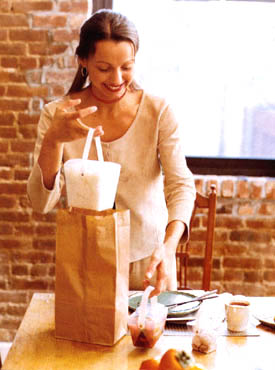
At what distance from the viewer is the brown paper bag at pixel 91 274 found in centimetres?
129

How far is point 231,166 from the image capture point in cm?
297

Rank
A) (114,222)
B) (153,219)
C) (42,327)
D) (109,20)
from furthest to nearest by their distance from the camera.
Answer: (153,219)
(109,20)
(42,327)
(114,222)

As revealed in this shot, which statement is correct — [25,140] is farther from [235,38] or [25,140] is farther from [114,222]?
[114,222]

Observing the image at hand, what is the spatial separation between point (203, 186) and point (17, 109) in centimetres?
99

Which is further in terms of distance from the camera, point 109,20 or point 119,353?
point 109,20

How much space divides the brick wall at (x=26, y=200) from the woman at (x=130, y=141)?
0.94 meters

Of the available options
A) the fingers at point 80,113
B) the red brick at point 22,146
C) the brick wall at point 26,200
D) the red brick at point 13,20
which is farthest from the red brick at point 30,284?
the fingers at point 80,113

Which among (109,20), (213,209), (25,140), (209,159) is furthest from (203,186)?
(109,20)

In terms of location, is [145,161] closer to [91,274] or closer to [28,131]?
[91,274]

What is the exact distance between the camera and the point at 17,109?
109 inches

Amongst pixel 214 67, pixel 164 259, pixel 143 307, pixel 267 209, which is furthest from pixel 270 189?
pixel 143 307

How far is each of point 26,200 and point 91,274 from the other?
5.18 feet

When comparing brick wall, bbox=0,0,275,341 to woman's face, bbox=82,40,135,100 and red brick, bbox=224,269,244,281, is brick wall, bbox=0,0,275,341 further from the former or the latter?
woman's face, bbox=82,40,135,100

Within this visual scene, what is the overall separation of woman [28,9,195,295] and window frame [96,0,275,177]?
42.1 inches
